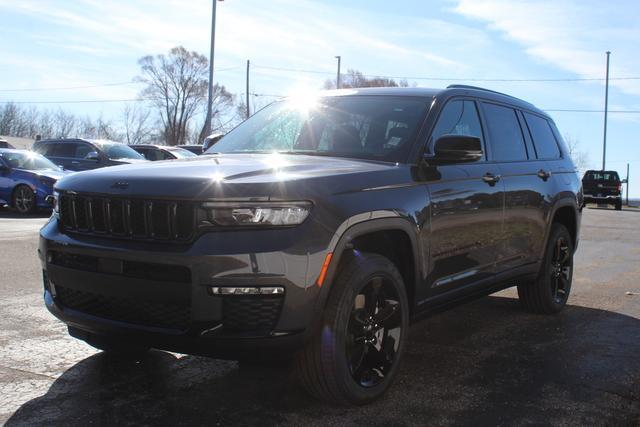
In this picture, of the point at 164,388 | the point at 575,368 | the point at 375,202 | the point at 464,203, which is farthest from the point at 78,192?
the point at 575,368

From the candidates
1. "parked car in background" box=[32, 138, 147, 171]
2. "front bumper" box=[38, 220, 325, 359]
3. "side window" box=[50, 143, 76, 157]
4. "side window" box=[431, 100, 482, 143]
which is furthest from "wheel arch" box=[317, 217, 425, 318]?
"side window" box=[50, 143, 76, 157]

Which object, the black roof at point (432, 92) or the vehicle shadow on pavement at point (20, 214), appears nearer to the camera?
the black roof at point (432, 92)

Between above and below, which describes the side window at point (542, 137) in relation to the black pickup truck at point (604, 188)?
above

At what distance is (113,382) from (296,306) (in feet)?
4.79

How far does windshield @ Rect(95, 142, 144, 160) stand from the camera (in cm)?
1708

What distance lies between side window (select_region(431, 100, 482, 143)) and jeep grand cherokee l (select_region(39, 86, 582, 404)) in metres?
0.01

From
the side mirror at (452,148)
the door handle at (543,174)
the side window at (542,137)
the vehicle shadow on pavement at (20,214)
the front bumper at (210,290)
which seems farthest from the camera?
the vehicle shadow on pavement at (20,214)

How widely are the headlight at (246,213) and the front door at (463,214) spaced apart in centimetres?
127

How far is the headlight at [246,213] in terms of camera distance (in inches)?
120

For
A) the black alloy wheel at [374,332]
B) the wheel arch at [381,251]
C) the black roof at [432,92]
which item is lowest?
the black alloy wheel at [374,332]

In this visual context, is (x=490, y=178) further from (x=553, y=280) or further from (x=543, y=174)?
(x=553, y=280)

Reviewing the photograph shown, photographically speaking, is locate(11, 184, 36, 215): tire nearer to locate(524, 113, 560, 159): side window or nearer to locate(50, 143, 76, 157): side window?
locate(50, 143, 76, 157): side window

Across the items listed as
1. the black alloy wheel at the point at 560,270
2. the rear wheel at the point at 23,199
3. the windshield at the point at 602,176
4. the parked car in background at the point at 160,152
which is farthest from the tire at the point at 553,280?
the windshield at the point at 602,176

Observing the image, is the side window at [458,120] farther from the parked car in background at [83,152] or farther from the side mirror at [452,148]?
the parked car in background at [83,152]
